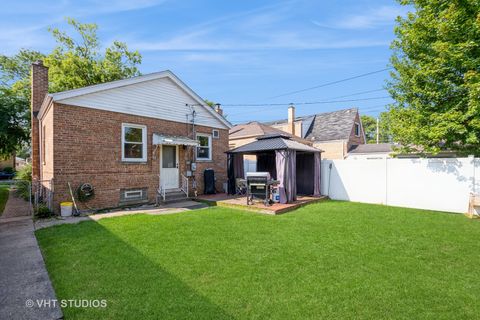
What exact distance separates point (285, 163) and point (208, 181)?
14.6ft

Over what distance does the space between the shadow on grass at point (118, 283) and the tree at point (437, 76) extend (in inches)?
390

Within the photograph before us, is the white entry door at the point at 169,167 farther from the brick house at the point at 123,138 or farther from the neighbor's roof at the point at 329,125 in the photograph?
the neighbor's roof at the point at 329,125

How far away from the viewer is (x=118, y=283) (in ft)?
10.6

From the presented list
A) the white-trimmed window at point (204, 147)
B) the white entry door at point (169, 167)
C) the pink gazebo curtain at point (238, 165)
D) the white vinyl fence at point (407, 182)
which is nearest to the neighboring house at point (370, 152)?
the white vinyl fence at point (407, 182)

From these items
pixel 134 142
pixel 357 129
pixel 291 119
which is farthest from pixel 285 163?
pixel 357 129

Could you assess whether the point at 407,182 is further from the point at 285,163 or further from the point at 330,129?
the point at 330,129

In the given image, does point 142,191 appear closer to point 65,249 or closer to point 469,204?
point 65,249

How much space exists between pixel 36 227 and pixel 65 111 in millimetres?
3752

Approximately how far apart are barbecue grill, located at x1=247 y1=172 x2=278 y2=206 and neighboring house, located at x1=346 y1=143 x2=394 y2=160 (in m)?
14.6

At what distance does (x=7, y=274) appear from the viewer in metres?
3.58

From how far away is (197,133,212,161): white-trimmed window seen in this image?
39.8ft

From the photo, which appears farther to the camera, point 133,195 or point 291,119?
point 291,119

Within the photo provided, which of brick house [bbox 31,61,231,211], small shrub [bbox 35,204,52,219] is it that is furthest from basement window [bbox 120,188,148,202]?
small shrub [bbox 35,204,52,219]

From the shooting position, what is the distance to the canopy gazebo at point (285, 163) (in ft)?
30.4
